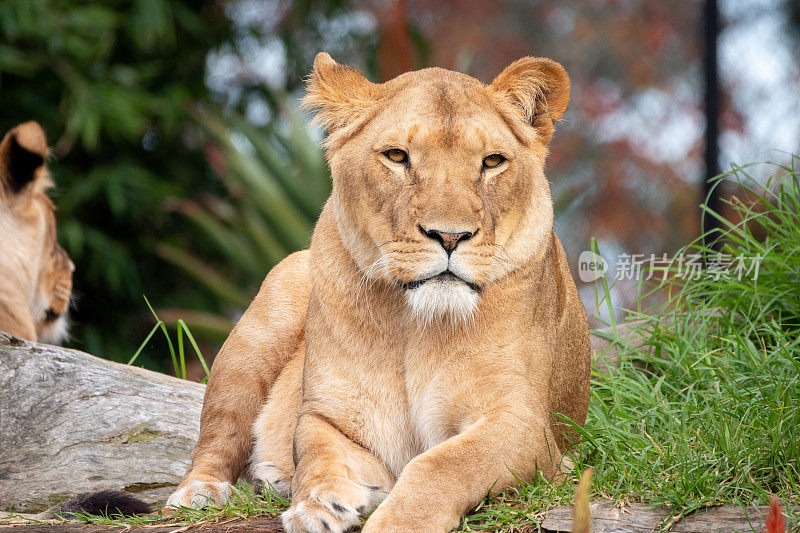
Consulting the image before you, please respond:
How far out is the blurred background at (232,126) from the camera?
28.7ft

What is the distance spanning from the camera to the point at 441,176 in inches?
110

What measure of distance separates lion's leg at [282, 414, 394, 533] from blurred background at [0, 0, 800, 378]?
5.02m

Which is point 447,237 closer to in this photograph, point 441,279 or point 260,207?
point 441,279

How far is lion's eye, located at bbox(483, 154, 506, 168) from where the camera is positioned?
2908 millimetres

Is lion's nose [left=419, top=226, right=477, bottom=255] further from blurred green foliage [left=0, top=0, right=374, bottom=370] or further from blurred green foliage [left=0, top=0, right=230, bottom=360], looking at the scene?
blurred green foliage [left=0, top=0, right=230, bottom=360]

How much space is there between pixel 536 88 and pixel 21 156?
10.3 ft

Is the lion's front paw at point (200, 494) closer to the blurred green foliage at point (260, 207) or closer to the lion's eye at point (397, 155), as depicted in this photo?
the lion's eye at point (397, 155)

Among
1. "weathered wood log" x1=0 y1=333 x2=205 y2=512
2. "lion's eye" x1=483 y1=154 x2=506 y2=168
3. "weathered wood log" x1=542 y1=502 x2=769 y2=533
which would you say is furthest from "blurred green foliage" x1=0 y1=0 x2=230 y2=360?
"weathered wood log" x1=542 y1=502 x2=769 y2=533

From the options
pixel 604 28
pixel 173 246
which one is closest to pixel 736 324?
pixel 173 246

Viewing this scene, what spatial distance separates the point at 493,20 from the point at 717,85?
19.7ft

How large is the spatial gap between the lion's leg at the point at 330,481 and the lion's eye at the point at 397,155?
2.54ft

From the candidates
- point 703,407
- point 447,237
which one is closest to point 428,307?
point 447,237

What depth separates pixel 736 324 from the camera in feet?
13.9

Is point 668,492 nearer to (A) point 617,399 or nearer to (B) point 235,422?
(A) point 617,399
